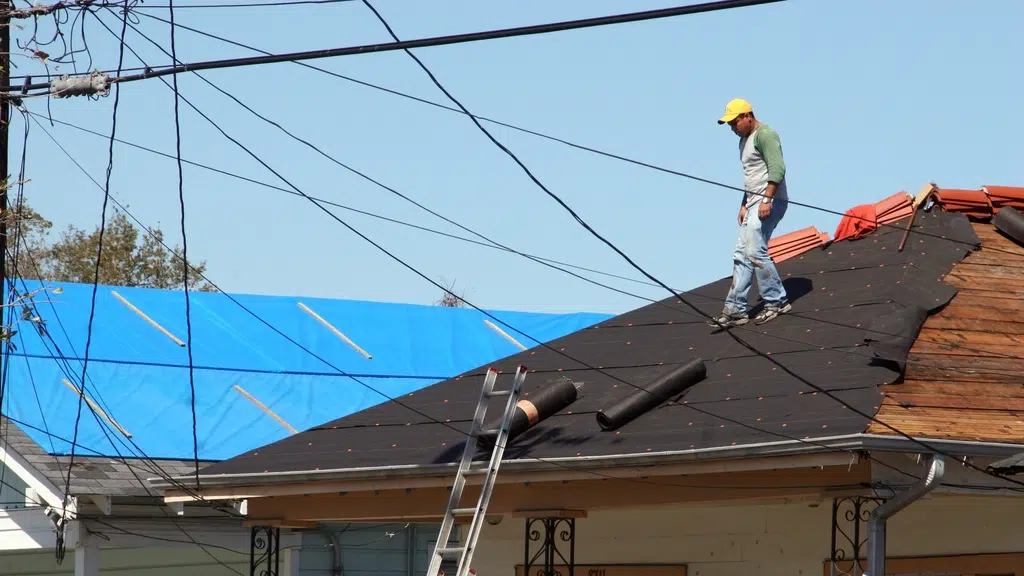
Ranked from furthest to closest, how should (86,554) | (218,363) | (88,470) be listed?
(218,363), (86,554), (88,470)

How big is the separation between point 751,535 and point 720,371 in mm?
1320

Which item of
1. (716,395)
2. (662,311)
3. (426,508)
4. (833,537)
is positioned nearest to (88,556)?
(426,508)

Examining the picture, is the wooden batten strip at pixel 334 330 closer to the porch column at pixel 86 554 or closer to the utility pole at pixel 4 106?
the porch column at pixel 86 554

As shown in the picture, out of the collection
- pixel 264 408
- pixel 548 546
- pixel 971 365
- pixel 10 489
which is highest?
pixel 264 408

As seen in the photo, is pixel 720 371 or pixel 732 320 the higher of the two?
pixel 732 320

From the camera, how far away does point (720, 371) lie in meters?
11.4

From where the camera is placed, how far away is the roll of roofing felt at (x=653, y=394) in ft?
34.8

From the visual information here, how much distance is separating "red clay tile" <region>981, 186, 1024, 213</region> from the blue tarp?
30.9ft

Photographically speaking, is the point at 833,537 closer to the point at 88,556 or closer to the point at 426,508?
the point at 426,508

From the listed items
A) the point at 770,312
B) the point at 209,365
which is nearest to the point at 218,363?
the point at 209,365

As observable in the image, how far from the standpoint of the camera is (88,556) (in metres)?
15.6

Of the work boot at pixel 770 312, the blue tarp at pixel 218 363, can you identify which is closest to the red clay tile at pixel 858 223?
the work boot at pixel 770 312

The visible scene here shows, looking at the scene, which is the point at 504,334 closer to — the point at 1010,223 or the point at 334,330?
the point at 334,330

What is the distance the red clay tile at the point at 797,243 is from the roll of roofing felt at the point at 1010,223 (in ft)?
5.96
